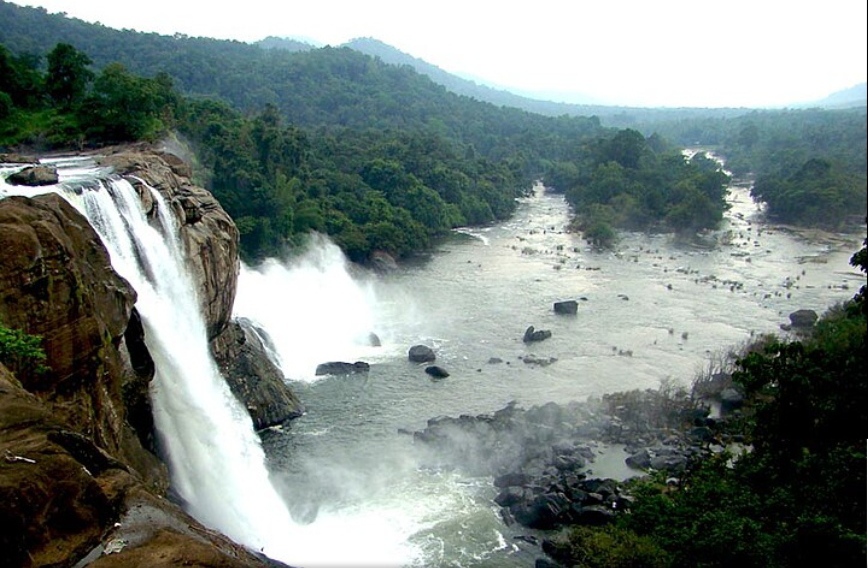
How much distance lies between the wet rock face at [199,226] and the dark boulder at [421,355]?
28.8 ft

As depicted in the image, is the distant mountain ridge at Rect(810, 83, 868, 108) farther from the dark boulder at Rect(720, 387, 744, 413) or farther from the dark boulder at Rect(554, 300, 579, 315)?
the dark boulder at Rect(554, 300, 579, 315)

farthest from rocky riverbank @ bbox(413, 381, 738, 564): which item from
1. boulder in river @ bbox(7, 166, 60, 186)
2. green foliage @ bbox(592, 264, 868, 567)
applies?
boulder in river @ bbox(7, 166, 60, 186)

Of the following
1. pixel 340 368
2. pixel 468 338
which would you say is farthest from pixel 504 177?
pixel 340 368

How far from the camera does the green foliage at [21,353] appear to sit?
9086mm

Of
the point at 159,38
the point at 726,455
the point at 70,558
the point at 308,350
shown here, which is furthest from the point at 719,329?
the point at 159,38

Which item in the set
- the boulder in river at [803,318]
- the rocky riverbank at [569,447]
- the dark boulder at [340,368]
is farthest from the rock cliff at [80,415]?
the boulder in river at [803,318]

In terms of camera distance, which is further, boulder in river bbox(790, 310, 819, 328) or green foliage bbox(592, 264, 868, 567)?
boulder in river bbox(790, 310, 819, 328)

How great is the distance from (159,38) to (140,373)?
11231 centimetres

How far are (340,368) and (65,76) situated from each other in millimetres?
17046

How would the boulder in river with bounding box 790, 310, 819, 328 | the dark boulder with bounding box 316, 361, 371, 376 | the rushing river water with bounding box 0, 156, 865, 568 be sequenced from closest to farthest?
1. the rushing river water with bounding box 0, 156, 865, 568
2. the dark boulder with bounding box 316, 361, 371, 376
3. the boulder in river with bounding box 790, 310, 819, 328

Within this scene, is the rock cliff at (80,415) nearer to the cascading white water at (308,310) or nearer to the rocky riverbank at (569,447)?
the rocky riverbank at (569,447)

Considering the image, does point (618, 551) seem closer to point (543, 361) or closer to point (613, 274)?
point (543, 361)

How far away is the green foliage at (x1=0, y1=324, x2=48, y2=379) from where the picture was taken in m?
9.09

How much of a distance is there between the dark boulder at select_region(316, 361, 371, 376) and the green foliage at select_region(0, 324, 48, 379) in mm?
17803
